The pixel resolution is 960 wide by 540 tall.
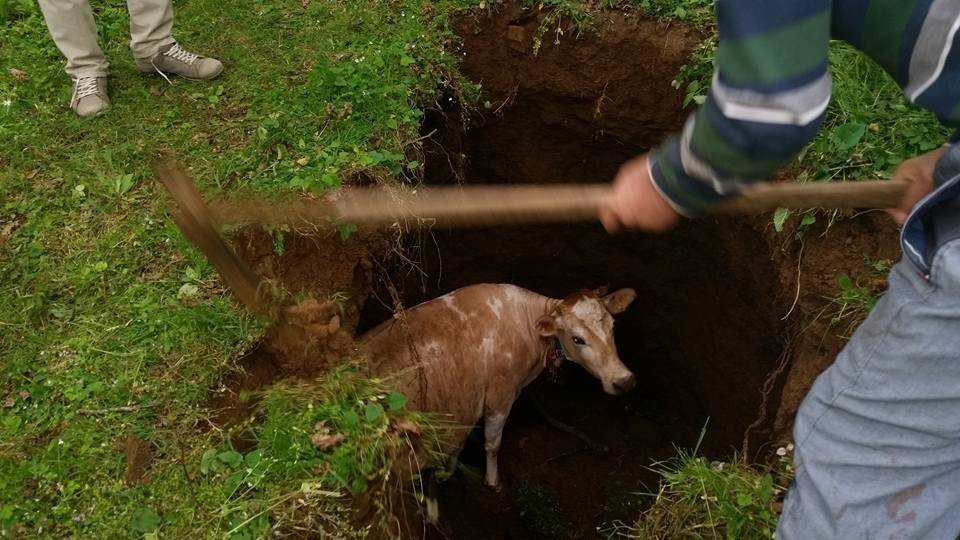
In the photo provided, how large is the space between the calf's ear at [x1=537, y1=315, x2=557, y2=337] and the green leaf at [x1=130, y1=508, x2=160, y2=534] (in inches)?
99.1

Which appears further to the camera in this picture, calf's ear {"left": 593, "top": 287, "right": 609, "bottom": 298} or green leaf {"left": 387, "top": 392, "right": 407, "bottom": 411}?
calf's ear {"left": 593, "top": 287, "right": 609, "bottom": 298}

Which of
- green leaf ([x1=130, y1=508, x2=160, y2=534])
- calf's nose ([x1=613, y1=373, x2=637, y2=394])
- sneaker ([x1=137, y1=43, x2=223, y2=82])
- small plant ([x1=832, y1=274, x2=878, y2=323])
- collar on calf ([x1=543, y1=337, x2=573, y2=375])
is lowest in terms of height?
collar on calf ([x1=543, y1=337, x2=573, y2=375])

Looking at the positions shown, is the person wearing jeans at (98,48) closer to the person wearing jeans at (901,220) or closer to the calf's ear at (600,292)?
the calf's ear at (600,292)

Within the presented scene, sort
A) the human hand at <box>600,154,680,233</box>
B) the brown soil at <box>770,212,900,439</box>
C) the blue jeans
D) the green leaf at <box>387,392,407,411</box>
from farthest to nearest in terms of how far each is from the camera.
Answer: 1. the brown soil at <box>770,212,900,439</box>
2. the green leaf at <box>387,392,407,411</box>
3. the human hand at <box>600,154,680,233</box>
4. the blue jeans

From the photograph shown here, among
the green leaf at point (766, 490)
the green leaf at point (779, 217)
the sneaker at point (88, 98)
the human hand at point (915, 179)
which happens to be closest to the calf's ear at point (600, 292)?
the green leaf at point (779, 217)

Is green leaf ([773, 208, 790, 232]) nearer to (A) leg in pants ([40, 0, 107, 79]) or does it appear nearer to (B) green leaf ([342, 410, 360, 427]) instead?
(B) green leaf ([342, 410, 360, 427])

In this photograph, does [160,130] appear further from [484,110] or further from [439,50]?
[484,110]

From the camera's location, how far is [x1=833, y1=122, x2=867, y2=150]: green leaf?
3.69 metres

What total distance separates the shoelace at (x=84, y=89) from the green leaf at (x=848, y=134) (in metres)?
4.59

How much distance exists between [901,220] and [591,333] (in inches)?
97.2

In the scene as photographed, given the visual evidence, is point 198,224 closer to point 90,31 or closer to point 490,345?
point 490,345

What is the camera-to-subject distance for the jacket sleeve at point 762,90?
4.81 ft

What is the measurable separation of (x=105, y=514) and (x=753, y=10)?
3.07m

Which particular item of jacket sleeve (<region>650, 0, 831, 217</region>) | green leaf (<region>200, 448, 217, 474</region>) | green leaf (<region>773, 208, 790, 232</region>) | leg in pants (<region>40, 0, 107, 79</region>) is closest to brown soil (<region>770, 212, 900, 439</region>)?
green leaf (<region>773, 208, 790, 232</region>)
